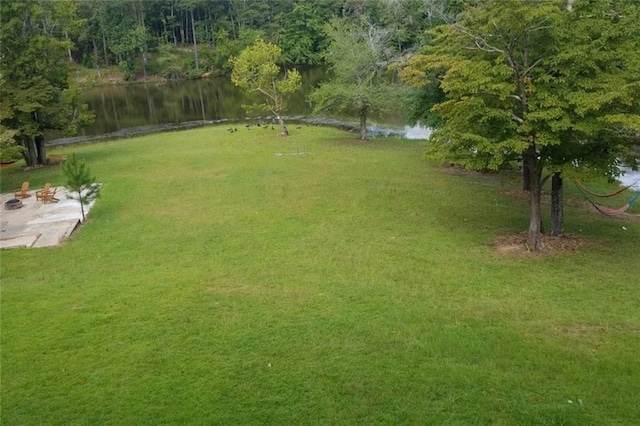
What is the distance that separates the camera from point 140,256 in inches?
552

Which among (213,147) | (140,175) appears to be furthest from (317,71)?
(140,175)

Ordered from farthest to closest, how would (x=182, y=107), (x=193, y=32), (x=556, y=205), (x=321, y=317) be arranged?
(x=193, y=32)
(x=182, y=107)
(x=556, y=205)
(x=321, y=317)

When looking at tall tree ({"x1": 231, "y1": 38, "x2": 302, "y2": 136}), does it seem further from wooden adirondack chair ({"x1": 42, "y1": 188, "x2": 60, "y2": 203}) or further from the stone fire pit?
the stone fire pit

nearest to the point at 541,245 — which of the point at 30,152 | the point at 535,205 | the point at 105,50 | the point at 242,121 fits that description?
the point at 535,205

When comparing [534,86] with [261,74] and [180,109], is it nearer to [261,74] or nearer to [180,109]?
[261,74]

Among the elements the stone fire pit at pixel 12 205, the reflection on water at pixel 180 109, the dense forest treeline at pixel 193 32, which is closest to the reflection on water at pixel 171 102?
the reflection on water at pixel 180 109

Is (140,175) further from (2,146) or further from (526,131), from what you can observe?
(526,131)

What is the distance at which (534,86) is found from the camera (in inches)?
505

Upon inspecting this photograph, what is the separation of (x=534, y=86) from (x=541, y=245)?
400 centimetres

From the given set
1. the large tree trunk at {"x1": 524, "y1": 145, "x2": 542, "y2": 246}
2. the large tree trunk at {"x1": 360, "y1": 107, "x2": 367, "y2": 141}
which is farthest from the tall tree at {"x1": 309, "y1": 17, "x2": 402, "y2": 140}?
the large tree trunk at {"x1": 524, "y1": 145, "x2": 542, "y2": 246}

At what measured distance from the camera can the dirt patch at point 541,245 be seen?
44.7ft

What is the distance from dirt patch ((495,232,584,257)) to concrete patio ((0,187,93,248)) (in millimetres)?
12300

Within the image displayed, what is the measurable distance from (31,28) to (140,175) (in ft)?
32.5

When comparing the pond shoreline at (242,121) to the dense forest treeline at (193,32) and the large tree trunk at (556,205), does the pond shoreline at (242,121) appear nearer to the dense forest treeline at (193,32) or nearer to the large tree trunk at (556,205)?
the large tree trunk at (556,205)
